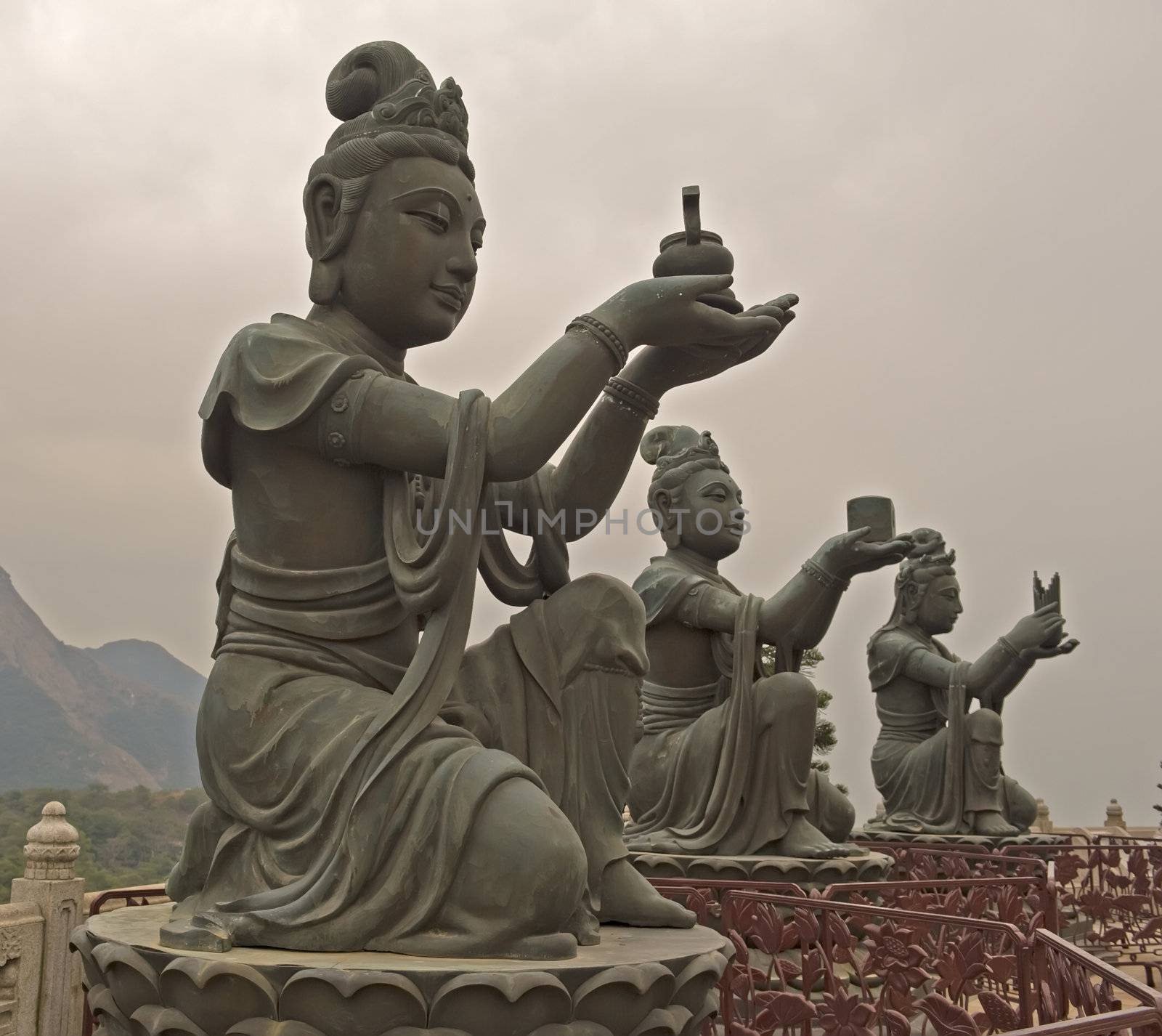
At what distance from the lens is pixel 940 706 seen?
384 inches

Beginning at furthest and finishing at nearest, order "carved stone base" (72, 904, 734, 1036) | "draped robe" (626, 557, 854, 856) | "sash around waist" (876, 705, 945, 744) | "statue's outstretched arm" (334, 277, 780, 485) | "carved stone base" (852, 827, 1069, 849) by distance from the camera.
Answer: "sash around waist" (876, 705, 945, 744), "carved stone base" (852, 827, 1069, 849), "draped robe" (626, 557, 854, 856), "statue's outstretched arm" (334, 277, 780, 485), "carved stone base" (72, 904, 734, 1036)

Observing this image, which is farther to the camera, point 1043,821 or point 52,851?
point 1043,821

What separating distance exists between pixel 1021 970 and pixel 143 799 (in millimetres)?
11885

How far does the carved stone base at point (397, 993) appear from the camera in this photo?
93.4 inches

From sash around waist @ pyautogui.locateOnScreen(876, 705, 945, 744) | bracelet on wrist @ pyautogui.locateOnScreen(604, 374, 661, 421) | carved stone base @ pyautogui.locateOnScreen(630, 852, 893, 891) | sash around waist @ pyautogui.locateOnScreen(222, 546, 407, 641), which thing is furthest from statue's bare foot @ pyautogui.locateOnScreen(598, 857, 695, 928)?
sash around waist @ pyautogui.locateOnScreen(876, 705, 945, 744)

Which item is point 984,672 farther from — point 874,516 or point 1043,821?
point 1043,821

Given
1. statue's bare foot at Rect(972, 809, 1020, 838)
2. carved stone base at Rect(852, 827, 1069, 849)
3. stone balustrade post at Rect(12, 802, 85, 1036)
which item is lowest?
stone balustrade post at Rect(12, 802, 85, 1036)

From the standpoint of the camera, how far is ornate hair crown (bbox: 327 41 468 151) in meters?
3.30

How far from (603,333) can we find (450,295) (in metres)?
0.55

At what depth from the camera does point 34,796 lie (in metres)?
13.9

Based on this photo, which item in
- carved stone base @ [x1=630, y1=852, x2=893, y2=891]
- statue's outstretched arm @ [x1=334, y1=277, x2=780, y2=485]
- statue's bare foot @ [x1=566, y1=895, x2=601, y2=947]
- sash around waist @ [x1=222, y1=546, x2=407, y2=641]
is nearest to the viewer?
statue's bare foot @ [x1=566, y1=895, x2=601, y2=947]

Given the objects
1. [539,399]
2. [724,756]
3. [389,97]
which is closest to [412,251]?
[389,97]

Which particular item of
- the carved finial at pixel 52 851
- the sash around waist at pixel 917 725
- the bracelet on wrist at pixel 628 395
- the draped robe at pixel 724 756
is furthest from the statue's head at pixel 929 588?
the bracelet on wrist at pixel 628 395

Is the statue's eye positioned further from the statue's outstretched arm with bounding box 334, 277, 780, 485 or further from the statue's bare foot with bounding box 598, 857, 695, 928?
the statue's bare foot with bounding box 598, 857, 695, 928
